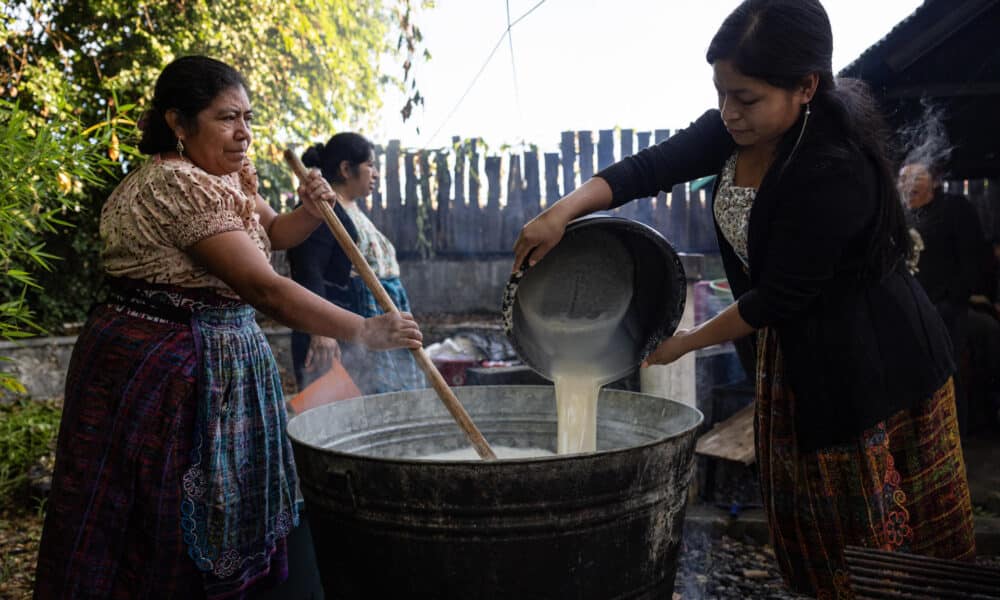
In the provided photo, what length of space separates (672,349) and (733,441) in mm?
2703

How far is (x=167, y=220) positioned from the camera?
212 centimetres

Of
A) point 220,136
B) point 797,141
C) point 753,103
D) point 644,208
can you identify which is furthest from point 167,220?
point 644,208

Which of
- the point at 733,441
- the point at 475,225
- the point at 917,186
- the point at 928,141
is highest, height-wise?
the point at 928,141

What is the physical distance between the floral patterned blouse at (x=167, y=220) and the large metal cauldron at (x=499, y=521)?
59 cm

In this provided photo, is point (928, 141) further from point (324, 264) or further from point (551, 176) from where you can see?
point (324, 264)

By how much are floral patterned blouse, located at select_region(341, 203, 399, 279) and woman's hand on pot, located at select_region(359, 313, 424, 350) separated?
206 centimetres

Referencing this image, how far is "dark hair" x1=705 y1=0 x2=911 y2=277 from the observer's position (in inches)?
73.6

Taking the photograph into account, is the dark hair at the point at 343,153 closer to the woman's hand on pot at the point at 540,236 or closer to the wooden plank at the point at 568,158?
the woman's hand on pot at the point at 540,236

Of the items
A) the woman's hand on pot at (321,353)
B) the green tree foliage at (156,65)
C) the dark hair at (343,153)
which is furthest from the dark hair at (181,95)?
the green tree foliage at (156,65)

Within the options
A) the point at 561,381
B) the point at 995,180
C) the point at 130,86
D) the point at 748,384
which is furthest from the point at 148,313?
the point at 995,180

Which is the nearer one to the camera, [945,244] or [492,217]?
[945,244]

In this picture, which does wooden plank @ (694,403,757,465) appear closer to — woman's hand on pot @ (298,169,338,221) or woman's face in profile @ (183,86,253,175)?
woman's hand on pot @ (298,169,338,221)

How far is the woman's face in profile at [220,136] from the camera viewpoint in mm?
2264

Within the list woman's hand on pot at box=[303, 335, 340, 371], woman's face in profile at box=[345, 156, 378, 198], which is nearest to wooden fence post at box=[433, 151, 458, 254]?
woman's face in profile at box=[345, 156, 378, 198]
